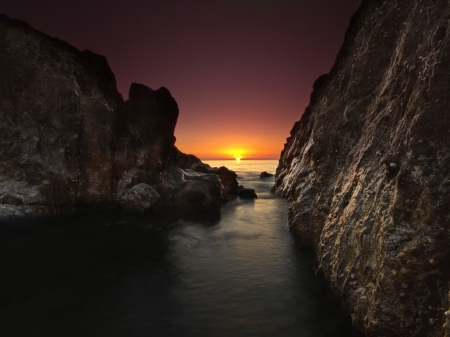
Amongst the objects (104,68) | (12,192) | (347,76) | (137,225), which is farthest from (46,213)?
(347,76)

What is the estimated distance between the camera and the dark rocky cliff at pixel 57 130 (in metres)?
19.2

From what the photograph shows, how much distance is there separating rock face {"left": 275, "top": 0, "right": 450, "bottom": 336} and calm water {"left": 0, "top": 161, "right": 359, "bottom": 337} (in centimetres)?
139

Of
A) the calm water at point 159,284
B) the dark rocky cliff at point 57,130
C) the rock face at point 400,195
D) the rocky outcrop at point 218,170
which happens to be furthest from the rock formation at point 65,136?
the rock face at point 400,195

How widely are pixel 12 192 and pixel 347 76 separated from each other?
20.3 meters

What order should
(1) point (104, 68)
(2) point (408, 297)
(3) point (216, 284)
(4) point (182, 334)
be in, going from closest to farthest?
(2) point (408, 297) < (4) point (182, 334) < (3) point (216, 284) < (1) point (104, 68)

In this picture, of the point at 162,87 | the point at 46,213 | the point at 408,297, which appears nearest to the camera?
the point at 408,297

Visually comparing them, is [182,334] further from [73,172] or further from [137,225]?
[73,172]

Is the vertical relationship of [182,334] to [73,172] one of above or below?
below

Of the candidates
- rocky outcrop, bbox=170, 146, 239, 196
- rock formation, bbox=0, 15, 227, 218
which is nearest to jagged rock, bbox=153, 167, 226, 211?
rock formation, bbox=0, 15, 227, 218

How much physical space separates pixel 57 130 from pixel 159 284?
16891 mm

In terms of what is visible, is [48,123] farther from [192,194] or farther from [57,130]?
[192,194]

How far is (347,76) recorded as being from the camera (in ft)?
40.2

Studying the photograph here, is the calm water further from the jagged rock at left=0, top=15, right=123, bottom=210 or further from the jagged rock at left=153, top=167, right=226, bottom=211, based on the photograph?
the jagged rock at left=153, top=167, right=226, bottom=211

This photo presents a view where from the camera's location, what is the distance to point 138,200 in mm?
21766
